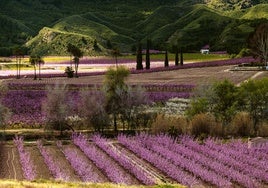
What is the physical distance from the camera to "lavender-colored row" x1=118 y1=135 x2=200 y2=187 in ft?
81.7

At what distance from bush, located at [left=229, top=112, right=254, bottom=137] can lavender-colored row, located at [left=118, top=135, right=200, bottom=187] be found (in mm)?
9433

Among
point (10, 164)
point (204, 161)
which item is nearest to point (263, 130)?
point (204, 161)

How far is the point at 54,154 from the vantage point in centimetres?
3306

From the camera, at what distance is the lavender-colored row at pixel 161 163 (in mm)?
24906

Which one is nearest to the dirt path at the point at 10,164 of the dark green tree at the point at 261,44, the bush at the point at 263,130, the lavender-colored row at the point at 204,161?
the lavender-colored row at the point at 204,161

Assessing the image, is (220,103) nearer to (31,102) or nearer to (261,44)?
(31,102)

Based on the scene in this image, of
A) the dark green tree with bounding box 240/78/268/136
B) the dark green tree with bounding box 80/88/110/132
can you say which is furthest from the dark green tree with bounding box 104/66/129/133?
the dark green tree with bounding box 240/78/268/136

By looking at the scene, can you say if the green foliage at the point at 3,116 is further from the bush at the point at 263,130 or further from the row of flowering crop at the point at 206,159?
the bush at the point at 263,130

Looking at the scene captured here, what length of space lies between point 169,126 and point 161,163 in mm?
11253

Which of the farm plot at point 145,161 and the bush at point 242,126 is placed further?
the bush at point 242,126

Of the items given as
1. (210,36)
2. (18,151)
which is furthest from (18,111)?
(210,36)

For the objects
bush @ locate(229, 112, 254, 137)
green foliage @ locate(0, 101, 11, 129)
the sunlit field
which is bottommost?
bush @ locate(229, 112, 254, 137)

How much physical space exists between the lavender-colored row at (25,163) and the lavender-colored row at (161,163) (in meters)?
7.00

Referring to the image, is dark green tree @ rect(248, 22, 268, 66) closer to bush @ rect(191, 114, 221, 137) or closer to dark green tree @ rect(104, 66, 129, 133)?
dark green tree @ rect(104, 66, 129, 133)
